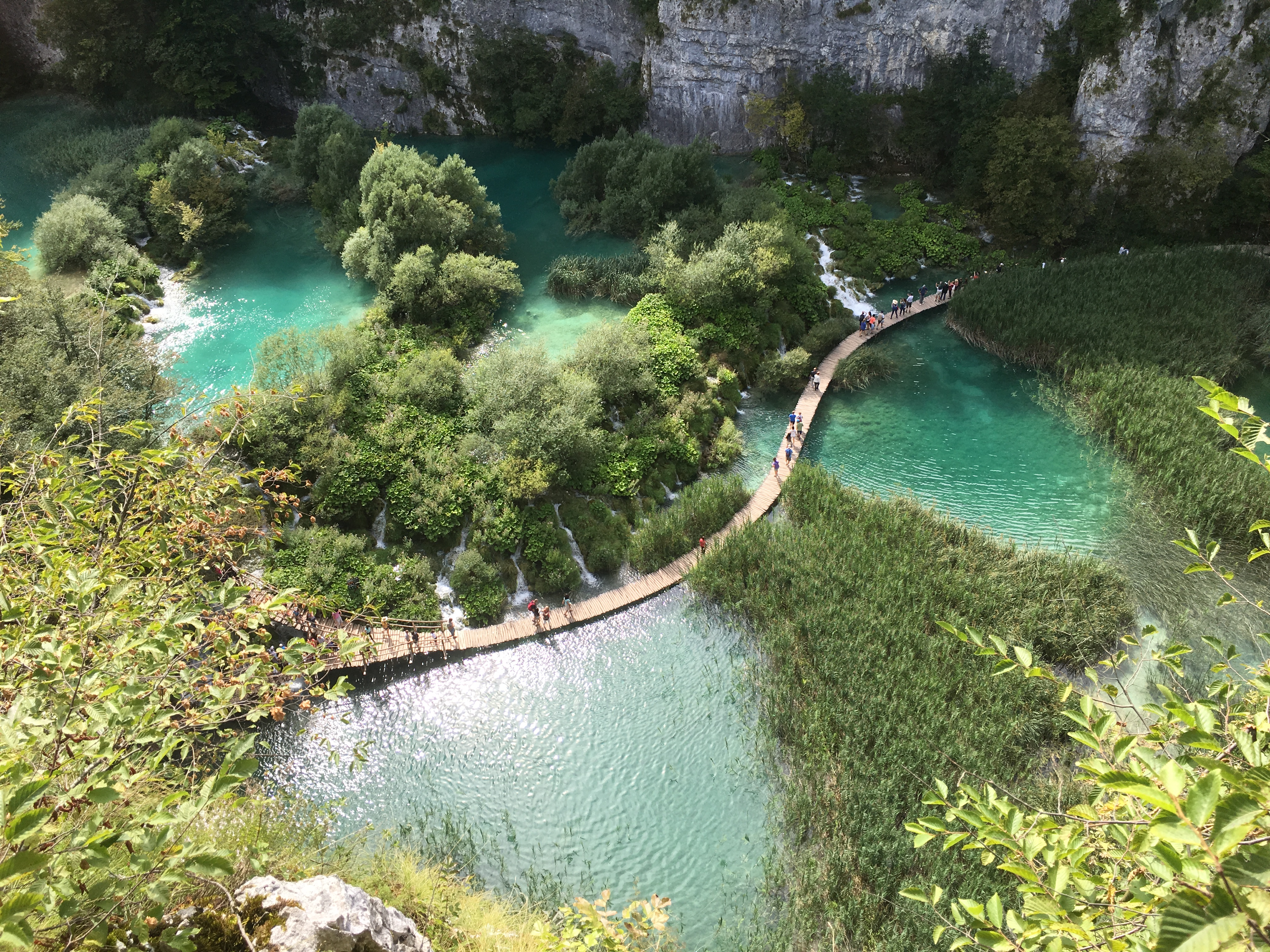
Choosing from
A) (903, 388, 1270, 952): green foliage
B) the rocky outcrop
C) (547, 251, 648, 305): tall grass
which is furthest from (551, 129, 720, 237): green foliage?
(903, 388, 1270, 952): green foliage

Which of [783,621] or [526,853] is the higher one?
[783,621]

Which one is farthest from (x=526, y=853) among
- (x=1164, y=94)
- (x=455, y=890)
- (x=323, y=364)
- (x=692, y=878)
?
(x=1164, y=94)

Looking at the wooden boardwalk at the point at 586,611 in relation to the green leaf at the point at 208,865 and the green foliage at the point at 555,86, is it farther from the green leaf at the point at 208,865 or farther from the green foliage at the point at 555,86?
the green foliage at the point at 555,86

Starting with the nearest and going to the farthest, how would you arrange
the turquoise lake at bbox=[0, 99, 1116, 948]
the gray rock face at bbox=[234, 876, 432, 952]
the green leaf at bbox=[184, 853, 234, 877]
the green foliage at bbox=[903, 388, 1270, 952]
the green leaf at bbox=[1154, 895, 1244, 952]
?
the green leaf at bbox=[1154, 895, 1244, 952], the green foliage at bbox=[903, 388, 1270, 952], the green leaf at bbox=[184, 853, 234, 877], the gray rock face at bbox=[234, 876, 432, 952], the turquoise lake at bbox=[0, 99, 1116, 948]

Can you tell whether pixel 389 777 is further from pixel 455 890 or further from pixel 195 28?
pixel 195 28

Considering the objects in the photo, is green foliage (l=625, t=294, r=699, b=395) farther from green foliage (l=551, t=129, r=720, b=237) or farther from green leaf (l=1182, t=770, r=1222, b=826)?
green leaf (l=1182, t=770, r=1222, b=826)

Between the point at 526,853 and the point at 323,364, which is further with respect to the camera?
the point at 323,364
